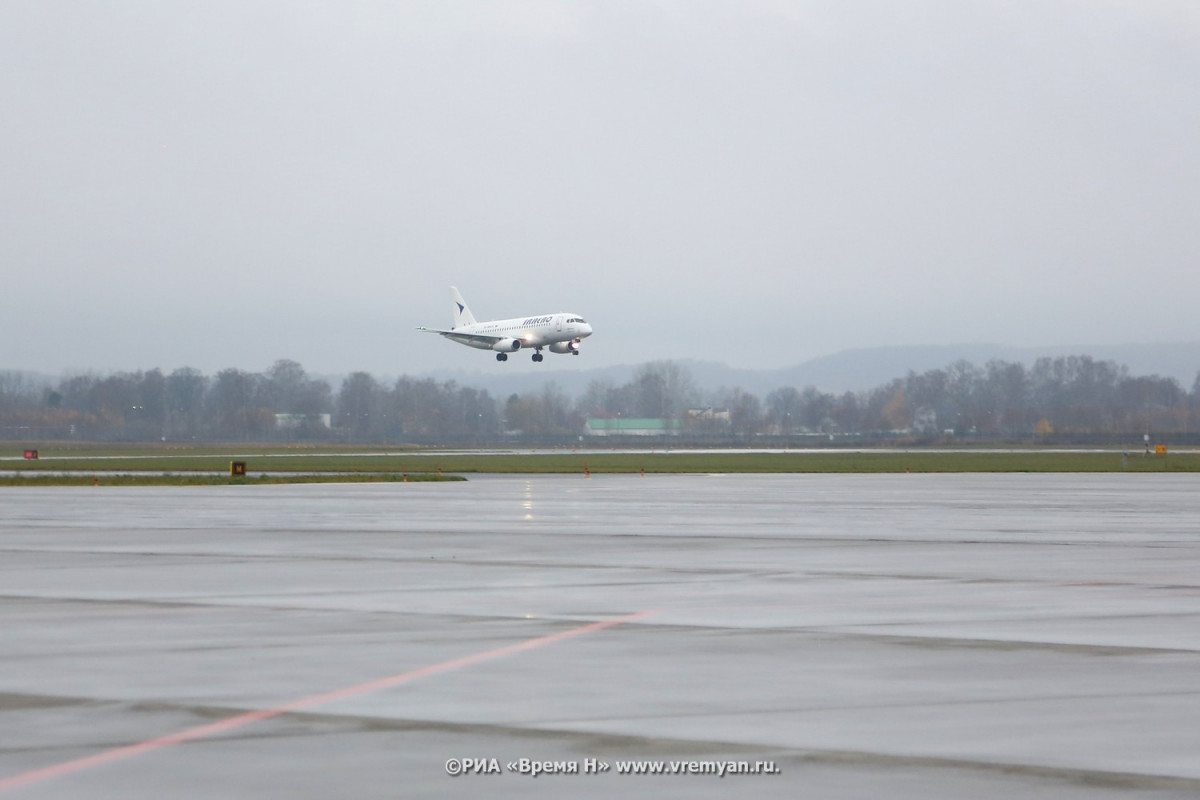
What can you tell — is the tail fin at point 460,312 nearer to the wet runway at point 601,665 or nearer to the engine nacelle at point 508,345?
the engine nacelle at point 508,345

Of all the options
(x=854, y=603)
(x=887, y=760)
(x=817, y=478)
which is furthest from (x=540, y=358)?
(x=887, y=760)

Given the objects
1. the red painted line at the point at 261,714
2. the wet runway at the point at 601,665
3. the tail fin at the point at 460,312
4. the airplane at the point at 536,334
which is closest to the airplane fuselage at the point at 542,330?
the airplane at the point at 536,334

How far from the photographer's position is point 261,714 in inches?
365

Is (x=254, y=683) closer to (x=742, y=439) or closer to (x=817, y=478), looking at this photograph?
(x=817, y=478)

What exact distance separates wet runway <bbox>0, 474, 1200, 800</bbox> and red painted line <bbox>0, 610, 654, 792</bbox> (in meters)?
0.04

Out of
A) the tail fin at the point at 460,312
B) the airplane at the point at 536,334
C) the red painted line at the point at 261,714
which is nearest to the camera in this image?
the red painted line at the point at 261,714

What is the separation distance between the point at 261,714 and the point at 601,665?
3.09m

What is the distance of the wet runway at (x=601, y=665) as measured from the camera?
25.3 ft

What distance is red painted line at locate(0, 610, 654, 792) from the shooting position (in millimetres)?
7652

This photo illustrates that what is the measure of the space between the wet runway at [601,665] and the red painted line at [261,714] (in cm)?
4

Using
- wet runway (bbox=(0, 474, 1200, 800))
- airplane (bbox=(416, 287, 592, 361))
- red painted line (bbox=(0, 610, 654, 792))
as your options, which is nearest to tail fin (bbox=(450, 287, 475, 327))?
airplane (bbox=(416, 287, 592, 361))

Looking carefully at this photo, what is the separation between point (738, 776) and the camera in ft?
24.9

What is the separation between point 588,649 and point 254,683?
3.09m

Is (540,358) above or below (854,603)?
above
